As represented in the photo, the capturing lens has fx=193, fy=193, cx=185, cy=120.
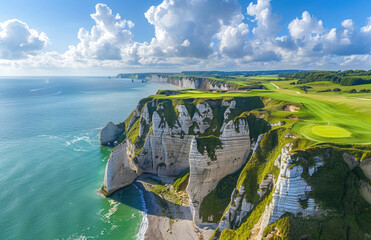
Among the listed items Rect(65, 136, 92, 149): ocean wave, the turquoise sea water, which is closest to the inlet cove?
the turquoise sea water

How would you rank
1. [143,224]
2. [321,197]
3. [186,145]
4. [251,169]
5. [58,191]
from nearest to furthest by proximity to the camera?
[321,197]
[251,169]
[143,224]
[58,191]
[186,145]

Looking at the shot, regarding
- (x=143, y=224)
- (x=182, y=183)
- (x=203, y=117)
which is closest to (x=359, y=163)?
(x=182, y=183)

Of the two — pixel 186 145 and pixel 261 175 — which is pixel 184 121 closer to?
pixel 186 145

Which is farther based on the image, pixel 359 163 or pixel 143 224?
pixel 143 224

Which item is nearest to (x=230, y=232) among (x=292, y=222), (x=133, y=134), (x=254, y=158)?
(x=292, y=222)

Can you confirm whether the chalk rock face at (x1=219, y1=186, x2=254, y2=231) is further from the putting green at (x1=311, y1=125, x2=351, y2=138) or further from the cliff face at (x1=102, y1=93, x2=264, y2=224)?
the putting green at (x1=311, y1=125, x2=351, y2=138)

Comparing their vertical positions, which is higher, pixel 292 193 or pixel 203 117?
pixel 203 117

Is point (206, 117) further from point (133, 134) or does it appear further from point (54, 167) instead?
point (54, 167)
